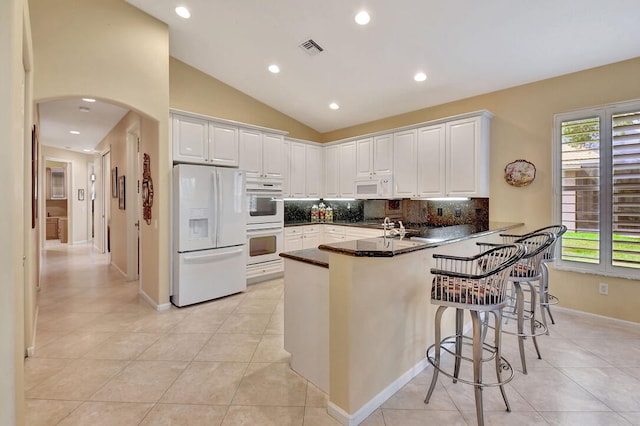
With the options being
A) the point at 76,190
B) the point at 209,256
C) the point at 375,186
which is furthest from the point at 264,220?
the point at 76,190

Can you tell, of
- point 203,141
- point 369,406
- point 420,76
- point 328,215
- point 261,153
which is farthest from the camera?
point 328,215

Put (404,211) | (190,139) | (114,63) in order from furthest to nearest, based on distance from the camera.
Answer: (404,211) < (190,139) < (114,63)

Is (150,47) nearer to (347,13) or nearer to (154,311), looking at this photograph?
(347,13)

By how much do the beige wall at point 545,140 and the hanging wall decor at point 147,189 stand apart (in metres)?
4.38

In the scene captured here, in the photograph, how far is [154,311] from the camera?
3678 mm

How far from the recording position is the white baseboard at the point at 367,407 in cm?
180

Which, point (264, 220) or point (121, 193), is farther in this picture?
point (121, 193)

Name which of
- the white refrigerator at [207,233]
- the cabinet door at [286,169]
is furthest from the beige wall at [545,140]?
the white refrigerator at [207,233]

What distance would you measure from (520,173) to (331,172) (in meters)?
3.19

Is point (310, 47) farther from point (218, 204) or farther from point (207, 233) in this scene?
point (207, 233)

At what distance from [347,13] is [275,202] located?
285cm

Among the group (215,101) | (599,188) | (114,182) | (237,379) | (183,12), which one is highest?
(183,12)

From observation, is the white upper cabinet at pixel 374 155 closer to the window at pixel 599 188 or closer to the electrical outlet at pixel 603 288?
the window at pixel 599 188

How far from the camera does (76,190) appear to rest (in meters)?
8.86
